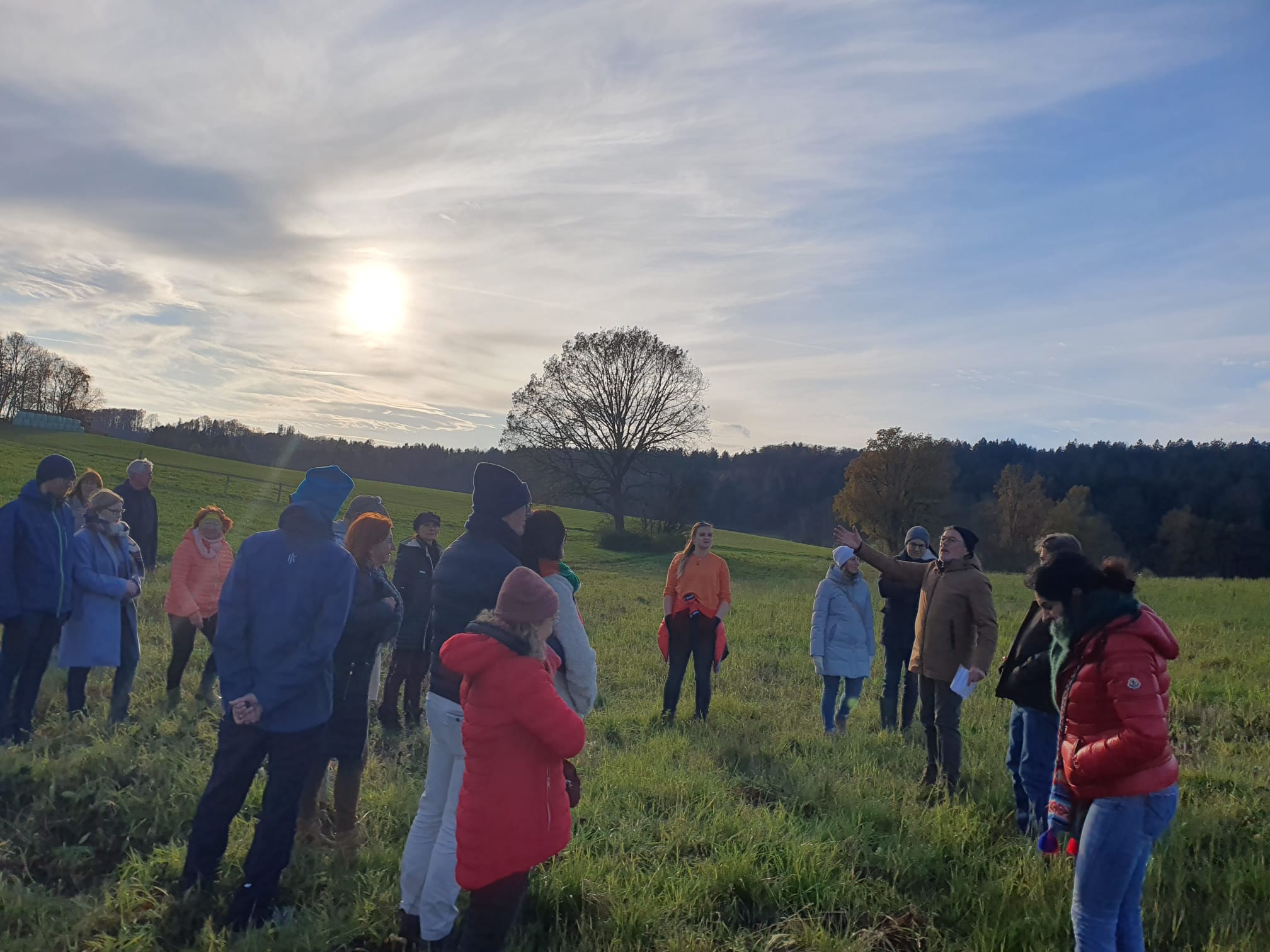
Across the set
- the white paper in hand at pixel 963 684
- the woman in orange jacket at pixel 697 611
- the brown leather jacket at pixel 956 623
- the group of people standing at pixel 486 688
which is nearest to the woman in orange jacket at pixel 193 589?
the group of people standing at pixel 486 688

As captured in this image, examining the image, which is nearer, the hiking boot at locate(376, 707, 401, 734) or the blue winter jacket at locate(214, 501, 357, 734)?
the blue winter jacket at locate(214, 501, 357, 734)

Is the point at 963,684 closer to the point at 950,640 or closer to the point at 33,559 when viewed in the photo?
the point at 950,640

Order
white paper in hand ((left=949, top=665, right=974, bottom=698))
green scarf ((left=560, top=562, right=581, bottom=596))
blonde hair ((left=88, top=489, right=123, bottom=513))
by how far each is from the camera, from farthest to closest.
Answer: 1. blonde hair ((left=88, top=489, right=123, bottom=513))
2. white paper in hand ((left=949, top=665, right=974, bottom=698))
3. green scarf ((left=560, top=562, right=581, bottom=596))

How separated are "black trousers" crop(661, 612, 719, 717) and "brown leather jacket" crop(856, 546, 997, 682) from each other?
7.33ft

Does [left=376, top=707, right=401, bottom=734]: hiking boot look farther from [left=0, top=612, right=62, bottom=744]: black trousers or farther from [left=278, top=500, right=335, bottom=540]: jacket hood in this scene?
[left=278, top=500, right=335, bottom=540]: jacket hood

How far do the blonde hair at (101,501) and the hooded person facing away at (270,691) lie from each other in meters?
3.53

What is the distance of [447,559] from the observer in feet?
12.5

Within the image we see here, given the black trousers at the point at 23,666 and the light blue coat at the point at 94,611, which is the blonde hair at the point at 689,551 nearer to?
the light blue coat at the point at 94,611

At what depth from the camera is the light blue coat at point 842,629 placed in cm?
765

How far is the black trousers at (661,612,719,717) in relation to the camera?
7.80 m

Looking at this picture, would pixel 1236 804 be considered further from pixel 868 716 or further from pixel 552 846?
pixel 552 846

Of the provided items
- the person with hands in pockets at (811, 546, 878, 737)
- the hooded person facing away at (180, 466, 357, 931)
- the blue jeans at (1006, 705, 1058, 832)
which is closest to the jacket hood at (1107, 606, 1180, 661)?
the blue jeans at (1006, 705, 1058, 832)

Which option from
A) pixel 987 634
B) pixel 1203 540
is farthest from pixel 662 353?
pixel 1203 540

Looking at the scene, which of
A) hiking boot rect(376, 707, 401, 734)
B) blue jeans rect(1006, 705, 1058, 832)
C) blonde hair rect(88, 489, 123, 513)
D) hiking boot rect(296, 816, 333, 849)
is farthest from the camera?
hiking boot rect(376, 707, 401, 734)
